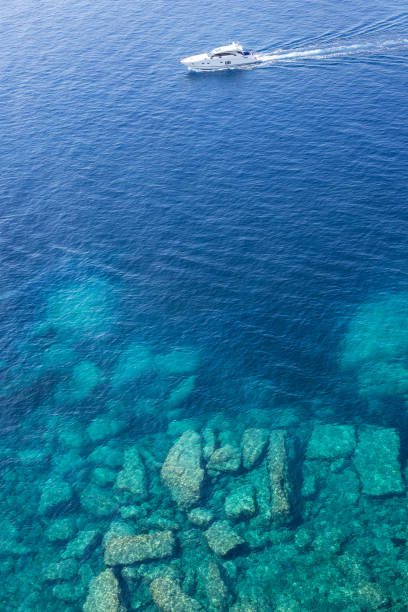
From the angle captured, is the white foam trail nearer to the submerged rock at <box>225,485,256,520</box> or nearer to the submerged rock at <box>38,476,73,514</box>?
the submerged rock at <box>225,485,256,520</box>

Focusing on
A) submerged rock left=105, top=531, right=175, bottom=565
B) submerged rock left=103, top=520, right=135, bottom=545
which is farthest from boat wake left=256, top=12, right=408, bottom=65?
submerged rock left=105, top=531, right=175, bottom=565

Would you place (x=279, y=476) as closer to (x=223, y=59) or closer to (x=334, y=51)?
(x=223, y=59)

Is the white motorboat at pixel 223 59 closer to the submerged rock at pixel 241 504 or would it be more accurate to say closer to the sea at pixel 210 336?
the sea at pixel 210 336

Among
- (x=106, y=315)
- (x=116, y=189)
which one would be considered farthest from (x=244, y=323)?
(x=116, y=189)

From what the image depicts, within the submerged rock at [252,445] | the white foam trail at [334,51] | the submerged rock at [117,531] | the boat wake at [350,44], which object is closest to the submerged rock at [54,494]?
the submerged rock at [117,531]

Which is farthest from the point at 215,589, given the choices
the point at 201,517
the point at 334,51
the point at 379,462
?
the point at 334,51

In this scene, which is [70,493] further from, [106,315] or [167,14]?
[167,14]

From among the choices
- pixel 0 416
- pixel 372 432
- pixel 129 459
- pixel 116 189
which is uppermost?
pixel 116 189
